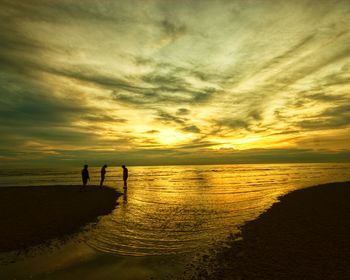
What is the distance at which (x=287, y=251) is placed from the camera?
8.49 meters

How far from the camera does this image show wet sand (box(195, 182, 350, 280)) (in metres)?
6.93

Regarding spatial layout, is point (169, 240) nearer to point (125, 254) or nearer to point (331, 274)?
point (125, 254)

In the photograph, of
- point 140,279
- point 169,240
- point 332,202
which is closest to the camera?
point 140,279

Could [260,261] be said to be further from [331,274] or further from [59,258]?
[59,258]

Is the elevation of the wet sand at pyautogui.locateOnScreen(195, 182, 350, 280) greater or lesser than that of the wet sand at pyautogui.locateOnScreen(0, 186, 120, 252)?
lesser

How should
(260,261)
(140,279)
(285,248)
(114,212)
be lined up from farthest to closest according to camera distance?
(114,212)
(285,248)
(260,261)
(140,279)

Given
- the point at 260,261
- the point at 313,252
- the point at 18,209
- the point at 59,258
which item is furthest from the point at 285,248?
the point at 18,209

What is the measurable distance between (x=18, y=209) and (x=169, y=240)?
1198 centimetres

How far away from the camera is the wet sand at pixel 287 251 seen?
6.93 meters

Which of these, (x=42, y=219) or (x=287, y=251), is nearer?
(x=287, y=251)

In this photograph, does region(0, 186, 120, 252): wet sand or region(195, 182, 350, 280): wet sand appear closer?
region(195, 182, 350, 280): wet sand

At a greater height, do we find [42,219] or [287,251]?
[42,219]

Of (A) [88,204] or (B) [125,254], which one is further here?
(A) [88,204]

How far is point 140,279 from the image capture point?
674cm
